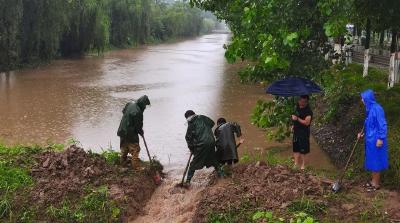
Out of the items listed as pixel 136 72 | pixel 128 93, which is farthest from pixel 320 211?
pixel 136 72

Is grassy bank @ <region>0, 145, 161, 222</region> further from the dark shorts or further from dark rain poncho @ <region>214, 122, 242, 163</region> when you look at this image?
the dark shorts

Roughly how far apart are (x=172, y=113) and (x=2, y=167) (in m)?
10.3

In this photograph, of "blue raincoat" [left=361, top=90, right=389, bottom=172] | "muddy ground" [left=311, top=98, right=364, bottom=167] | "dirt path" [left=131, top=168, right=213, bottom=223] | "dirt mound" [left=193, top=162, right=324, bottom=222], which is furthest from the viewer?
"muddy ground" [left=311, top=98, right=364, bottom=167]

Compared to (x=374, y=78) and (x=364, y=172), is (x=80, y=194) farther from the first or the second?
(x=374, y=78)

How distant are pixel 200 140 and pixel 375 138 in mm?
2779

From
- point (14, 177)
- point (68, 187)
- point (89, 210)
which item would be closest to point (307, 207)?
point (89, 210)


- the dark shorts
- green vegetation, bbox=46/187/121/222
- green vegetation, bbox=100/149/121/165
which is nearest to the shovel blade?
the dark shorts

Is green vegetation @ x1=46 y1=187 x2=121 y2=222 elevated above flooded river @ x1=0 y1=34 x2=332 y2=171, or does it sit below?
above

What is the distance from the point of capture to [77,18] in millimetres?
37969

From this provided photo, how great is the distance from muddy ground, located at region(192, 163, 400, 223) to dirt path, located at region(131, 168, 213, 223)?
328mm

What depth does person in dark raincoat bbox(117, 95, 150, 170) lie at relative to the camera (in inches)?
316

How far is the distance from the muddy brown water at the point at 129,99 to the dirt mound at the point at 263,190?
0.52 m

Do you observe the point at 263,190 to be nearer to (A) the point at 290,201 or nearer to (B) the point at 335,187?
(A) the point at 290,201

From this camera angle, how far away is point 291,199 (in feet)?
20.5
